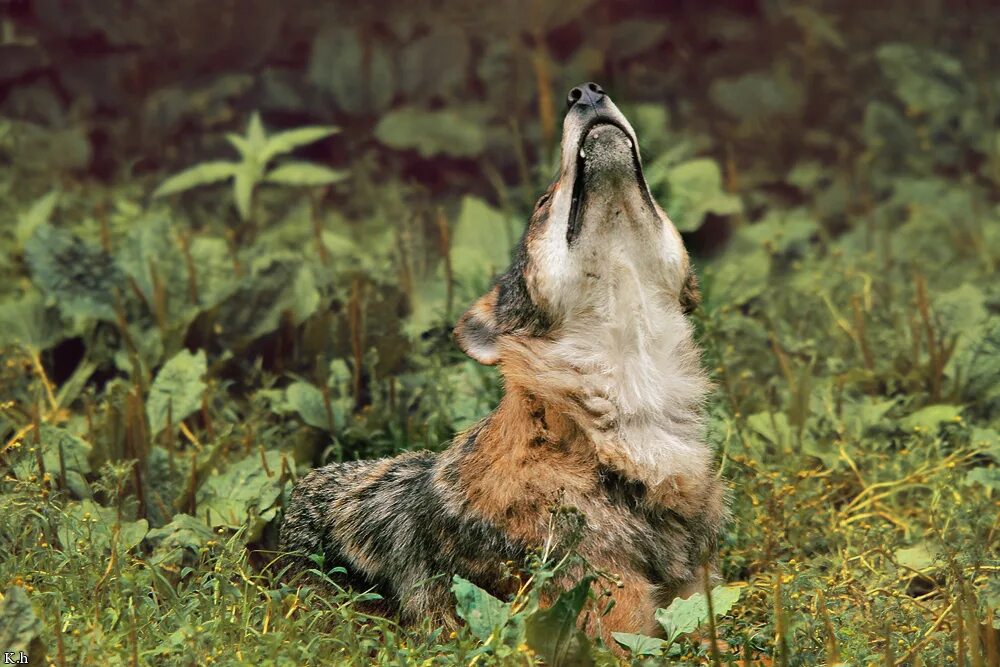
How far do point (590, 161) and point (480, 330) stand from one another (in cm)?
71

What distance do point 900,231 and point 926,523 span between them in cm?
362

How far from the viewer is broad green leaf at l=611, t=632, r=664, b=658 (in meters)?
3.62

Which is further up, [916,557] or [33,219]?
[33,219]

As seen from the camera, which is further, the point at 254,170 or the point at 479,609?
the point at 254,170

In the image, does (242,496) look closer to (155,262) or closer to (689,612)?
(689,612)

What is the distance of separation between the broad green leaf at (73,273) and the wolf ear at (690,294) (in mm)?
2971

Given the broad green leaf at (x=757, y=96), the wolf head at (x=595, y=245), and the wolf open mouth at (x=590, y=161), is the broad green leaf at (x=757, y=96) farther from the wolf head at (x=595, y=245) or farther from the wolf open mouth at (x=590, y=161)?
the wolf open mouth at (x=590, y=161)

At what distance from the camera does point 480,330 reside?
175 inches

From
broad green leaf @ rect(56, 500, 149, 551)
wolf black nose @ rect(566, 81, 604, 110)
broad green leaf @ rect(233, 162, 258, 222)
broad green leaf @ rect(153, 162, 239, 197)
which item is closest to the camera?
broad green leaf @ rect(56, 500, 149, 551)

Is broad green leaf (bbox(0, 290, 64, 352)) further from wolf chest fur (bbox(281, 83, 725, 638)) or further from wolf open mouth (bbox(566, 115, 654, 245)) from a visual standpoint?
wolf open mouth (bbox(566, 115, 654, 245))

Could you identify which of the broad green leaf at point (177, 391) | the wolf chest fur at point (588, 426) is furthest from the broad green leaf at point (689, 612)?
the broad green leaf at point (177, 391)

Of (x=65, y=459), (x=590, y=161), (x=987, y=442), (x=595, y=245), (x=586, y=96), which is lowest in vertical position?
(x=987, y=442)

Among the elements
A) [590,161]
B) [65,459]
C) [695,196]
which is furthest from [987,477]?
[65,459]

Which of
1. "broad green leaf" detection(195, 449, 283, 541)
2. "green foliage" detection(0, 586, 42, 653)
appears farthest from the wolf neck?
"green foliage" detection(0, 586, 42, 653)
